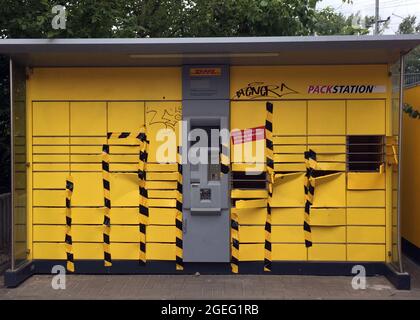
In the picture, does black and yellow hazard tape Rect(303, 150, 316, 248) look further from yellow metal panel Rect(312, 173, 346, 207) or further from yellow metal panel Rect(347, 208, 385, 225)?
yellow metal panel Rect(347, 208, 385, 225)

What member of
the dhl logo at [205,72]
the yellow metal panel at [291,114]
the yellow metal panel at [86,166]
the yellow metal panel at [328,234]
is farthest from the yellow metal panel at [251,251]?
the dhl logo at [205,72]

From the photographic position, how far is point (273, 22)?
8.59 m

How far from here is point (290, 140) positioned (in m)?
6.36

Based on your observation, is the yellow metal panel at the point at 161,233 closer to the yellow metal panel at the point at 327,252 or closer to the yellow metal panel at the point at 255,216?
the yellow metal panel at the point at 255,216

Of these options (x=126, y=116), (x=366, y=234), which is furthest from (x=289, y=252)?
(x=126, y=116)

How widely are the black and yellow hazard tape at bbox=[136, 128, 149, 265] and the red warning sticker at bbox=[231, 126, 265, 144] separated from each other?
43.0 inches

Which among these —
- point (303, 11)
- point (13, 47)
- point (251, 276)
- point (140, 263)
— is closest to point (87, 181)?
point (140, 263)

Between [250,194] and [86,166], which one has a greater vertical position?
[86,166]

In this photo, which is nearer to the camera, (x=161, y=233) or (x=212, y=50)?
(x=212, y=50)

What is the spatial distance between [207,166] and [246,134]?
621 millimetres

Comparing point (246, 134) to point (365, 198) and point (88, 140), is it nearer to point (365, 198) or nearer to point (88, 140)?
point (365, 198)

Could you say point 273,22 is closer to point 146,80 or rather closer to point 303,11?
point 303,11

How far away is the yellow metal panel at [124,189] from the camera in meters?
6.42

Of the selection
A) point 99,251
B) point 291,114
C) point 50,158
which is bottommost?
point 99,251
